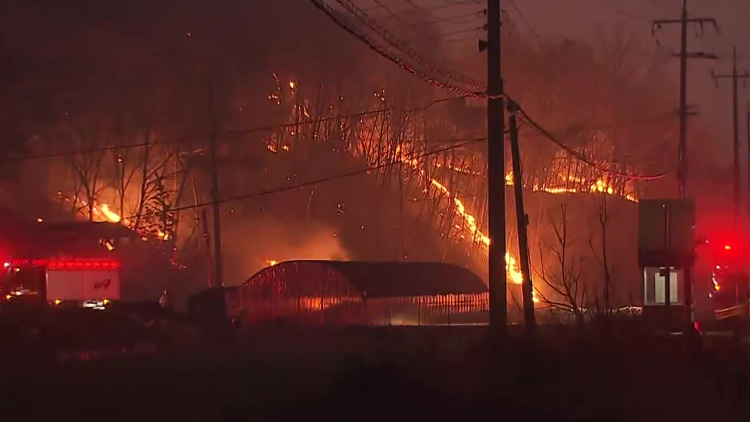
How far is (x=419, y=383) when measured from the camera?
40.7 ft

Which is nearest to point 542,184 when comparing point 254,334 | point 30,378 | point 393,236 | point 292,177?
point 393,236

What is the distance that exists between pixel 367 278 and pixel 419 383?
965 inches

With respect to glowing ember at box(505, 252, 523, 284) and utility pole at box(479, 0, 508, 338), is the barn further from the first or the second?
glowing ember at box(505, 252, 523, 284)

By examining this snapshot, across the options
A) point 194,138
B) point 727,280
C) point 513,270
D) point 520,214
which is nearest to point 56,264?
point 194,138

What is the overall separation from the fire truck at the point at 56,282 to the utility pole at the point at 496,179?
2080 cm

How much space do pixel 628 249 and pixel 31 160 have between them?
31.0m

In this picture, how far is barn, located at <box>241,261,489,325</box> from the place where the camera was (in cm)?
3547

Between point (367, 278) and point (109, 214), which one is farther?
point (109, 214)

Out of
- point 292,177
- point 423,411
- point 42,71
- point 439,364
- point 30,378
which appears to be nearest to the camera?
point 423,411

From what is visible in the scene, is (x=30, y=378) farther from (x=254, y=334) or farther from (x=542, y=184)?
(x=542, y=184)

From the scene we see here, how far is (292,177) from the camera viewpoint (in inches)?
2493

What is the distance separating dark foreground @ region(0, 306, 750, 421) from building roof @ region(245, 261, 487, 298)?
16.5m

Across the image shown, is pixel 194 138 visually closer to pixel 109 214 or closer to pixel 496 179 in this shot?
pixel 109 214

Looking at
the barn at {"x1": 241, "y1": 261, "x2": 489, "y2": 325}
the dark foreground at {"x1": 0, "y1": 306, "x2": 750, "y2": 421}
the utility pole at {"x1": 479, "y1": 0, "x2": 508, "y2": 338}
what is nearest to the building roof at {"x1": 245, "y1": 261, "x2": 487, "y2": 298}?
the barn at {"x1": 241, "y1": 261, "x2": 489, "y2": 325}
